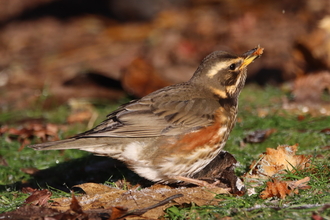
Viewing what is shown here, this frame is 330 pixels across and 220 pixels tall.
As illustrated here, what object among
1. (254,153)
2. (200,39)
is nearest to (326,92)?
(254,153)

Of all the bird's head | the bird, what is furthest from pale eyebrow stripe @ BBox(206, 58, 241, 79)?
the bird

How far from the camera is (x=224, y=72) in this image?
5312mm

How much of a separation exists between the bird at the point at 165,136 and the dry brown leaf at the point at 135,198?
0.42 m

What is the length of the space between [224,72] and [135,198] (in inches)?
75.3

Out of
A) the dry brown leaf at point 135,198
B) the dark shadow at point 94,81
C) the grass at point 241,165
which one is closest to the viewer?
the grass at point 241,165

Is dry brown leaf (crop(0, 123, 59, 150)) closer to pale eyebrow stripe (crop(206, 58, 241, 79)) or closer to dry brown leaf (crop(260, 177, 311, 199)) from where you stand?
pale eyebrow stripe (crop(206, 58, 241, 79))

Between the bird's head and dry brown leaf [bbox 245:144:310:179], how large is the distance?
35.3 inches

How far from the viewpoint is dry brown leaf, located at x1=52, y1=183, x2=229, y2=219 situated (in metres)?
4.03

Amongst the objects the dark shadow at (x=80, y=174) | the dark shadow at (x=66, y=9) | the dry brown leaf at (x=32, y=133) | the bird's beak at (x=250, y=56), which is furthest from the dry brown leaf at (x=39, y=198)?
the dark shadow at (x=66, y=9)

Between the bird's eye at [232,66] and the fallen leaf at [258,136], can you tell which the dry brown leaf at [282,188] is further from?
the fallen leaf at [258,136]

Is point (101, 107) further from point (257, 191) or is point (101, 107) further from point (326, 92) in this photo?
point (257, 191)

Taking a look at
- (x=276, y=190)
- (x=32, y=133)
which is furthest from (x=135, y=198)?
(x=32, y=133)

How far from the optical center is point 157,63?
10.7m

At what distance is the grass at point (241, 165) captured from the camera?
12.7 ft
